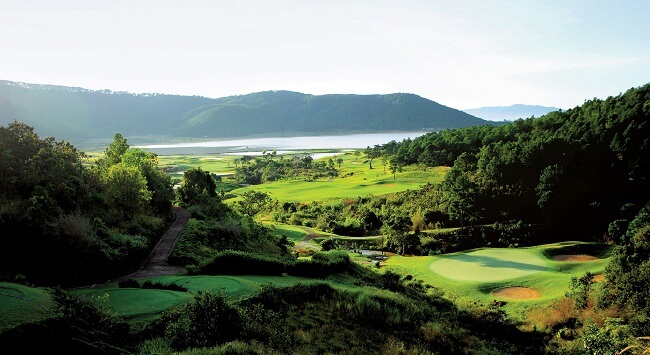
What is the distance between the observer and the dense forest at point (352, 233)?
46.8ft

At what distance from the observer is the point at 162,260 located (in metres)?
25.1

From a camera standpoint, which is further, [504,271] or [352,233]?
[352,233]

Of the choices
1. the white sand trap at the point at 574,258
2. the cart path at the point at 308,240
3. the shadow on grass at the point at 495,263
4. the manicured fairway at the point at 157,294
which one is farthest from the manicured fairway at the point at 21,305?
the white sand trap at the point at 574,258

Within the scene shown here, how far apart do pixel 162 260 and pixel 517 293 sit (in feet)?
73.9

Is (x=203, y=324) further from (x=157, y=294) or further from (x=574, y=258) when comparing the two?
(x=574, y=258)

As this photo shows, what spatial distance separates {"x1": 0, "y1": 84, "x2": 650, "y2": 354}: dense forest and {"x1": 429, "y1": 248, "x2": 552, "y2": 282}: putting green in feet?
12.9

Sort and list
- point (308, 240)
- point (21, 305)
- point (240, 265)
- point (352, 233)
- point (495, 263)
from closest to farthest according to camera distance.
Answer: point (21, 305), point (240, 265), point (495, 263), point (308, 240), point (352, 233)

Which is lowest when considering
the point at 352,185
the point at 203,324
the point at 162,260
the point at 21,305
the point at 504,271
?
the point at 504,271

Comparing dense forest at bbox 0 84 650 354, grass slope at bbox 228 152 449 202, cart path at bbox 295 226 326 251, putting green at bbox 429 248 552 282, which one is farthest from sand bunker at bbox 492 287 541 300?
grass slope at bbox 228 152 449 202

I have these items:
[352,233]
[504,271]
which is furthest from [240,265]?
[352,233]

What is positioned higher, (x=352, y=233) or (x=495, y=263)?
(x=495, y=263)

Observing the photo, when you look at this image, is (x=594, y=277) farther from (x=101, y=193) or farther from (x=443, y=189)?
(x=101, y=193)

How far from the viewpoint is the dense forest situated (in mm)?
14273

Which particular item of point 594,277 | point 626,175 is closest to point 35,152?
point 594,277
